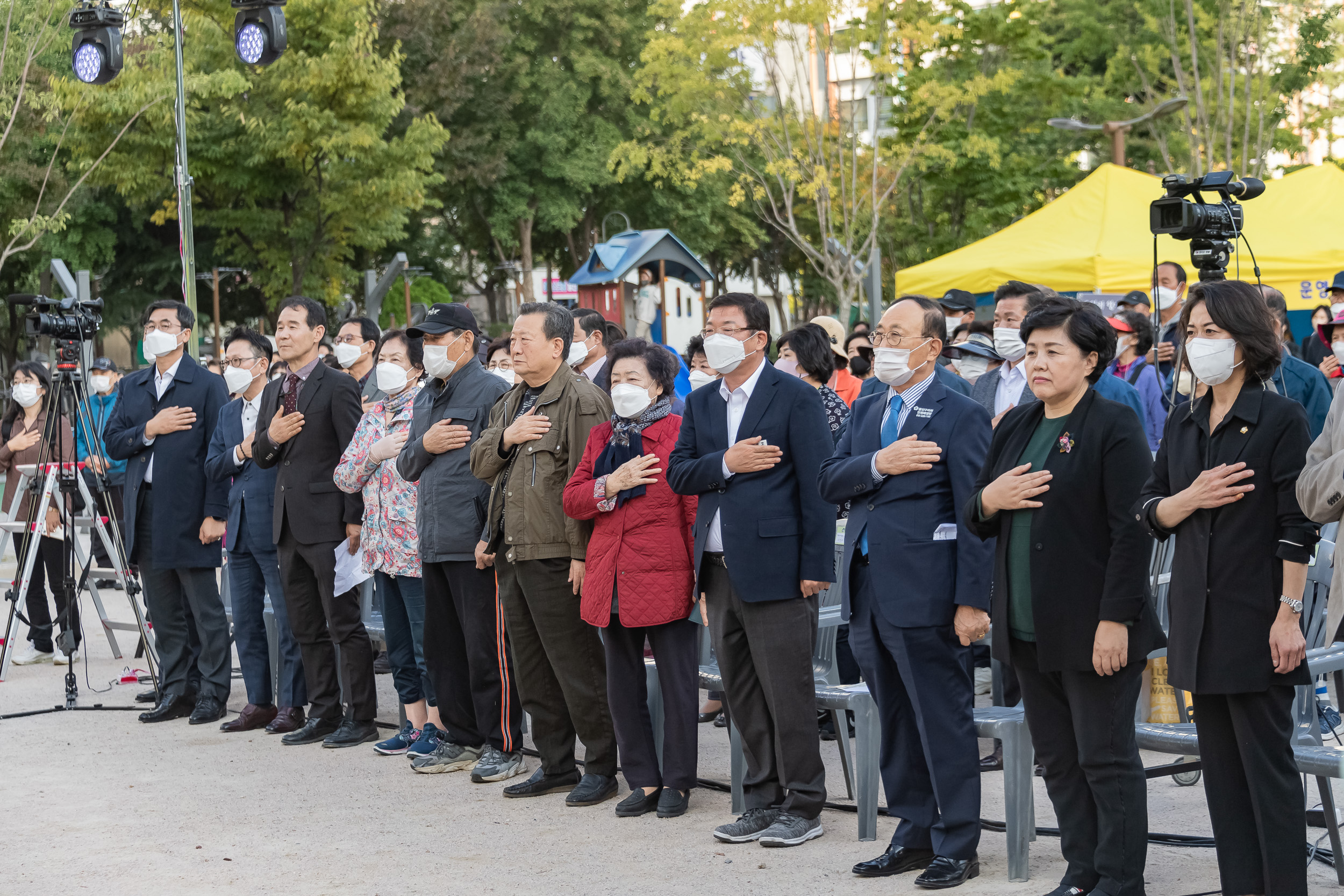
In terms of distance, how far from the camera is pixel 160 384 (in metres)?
8.35

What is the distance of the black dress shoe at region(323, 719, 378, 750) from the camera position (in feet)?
24.3

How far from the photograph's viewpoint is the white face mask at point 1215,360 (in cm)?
412

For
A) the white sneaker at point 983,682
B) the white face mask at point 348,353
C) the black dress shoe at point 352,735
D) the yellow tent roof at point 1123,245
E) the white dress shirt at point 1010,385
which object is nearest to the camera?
the white dress shirt at point 1010,385

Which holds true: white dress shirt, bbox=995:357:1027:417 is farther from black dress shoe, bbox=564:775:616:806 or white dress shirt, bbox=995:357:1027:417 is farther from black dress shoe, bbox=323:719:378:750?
black dress shoe, bbox=323:719:378:750

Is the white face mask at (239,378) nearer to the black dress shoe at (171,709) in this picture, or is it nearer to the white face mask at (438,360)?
the white face mask at (438,360)

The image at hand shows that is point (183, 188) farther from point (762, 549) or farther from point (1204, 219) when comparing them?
point (1204, 219)

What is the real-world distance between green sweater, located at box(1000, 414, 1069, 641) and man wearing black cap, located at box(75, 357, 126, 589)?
6001 mm

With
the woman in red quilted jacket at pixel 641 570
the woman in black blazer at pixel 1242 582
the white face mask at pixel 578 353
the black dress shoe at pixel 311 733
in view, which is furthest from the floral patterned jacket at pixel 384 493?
the woman in black blazer at pixel 1242 582

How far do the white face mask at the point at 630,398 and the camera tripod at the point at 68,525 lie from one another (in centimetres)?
392

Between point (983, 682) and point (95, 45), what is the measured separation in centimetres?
968

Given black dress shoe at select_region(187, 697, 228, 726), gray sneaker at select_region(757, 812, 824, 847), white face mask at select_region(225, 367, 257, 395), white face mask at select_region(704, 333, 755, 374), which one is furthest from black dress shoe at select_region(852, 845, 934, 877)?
white face mask at select_region(225, 367, 257, 395)

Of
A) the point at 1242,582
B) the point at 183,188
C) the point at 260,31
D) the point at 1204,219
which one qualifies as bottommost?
the point at 1242,582

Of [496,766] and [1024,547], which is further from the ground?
[1024,547]

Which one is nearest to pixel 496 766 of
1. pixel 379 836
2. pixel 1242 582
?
pixel 379 836
